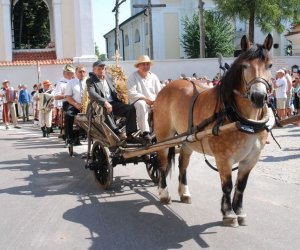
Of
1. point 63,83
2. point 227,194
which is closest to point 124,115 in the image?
point 227,194

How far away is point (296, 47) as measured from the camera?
30984mm

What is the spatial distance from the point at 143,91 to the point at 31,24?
106ft

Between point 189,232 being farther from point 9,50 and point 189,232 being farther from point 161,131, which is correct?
point 9,50

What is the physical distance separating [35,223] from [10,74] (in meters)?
20.2

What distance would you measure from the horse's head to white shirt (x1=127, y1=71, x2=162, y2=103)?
2496 mm

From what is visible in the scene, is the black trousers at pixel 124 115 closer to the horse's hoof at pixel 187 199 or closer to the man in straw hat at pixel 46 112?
the horse's hoof at pixel 187 199

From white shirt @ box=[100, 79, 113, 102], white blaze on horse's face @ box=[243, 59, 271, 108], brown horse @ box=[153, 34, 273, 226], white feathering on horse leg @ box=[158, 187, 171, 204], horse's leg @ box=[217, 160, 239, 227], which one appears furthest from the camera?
white shirt @ box=[100, 79, 113, 102]

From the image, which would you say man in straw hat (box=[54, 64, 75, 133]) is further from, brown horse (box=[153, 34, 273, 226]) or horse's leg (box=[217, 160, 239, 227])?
horse's leg (box=[217, 160, 239, 227])

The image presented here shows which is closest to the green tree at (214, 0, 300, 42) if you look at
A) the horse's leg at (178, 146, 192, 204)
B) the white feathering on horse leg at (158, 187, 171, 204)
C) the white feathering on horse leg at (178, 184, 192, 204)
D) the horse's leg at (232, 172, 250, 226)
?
the horse's leg at (178, 146, 192, 204)

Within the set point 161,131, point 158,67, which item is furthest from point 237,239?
point 158,67

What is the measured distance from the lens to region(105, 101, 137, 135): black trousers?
24.8ft

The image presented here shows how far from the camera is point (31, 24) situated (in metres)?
37.8

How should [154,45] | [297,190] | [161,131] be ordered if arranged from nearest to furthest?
1. [161,131]
2. [297,190]
3. [154,45]

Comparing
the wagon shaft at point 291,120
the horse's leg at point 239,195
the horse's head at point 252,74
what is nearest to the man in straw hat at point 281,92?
the horse's leg at point 239,195
